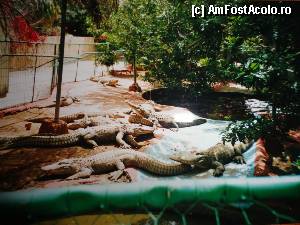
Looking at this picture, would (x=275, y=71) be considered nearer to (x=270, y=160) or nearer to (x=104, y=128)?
(x=270, y=160)

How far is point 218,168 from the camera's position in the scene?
10.4 feet

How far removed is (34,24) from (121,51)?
1.66m

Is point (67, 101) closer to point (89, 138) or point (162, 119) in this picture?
point (89, 138)

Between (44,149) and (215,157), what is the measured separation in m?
1.75

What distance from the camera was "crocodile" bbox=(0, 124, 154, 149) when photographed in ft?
10.7

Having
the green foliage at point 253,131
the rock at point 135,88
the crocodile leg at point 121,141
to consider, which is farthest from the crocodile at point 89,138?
the rock at point 135,88

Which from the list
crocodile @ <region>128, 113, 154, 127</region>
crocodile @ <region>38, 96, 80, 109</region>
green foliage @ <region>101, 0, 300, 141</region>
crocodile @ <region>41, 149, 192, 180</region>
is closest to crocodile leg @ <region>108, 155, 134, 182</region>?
crocodile @ <region>41, 149, 192, 180</region>

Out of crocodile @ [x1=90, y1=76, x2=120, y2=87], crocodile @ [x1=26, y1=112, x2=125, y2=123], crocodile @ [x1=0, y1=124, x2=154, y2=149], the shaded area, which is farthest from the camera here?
crocodile @ [x1=90, y1=76, x2=120, y2=87]

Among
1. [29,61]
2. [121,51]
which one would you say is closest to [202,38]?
[121,51]

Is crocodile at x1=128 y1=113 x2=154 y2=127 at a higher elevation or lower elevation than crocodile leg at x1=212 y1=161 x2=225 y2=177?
higher

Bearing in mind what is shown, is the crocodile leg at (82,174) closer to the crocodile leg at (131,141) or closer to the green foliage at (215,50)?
the crocodile leg at (131,141)

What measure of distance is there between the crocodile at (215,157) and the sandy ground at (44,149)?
828 mm

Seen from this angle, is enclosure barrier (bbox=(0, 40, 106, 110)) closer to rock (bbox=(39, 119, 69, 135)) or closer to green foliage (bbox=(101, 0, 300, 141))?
rock (bbox=(39, 119, 69, 135))

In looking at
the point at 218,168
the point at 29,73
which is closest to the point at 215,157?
the point at 218,168
